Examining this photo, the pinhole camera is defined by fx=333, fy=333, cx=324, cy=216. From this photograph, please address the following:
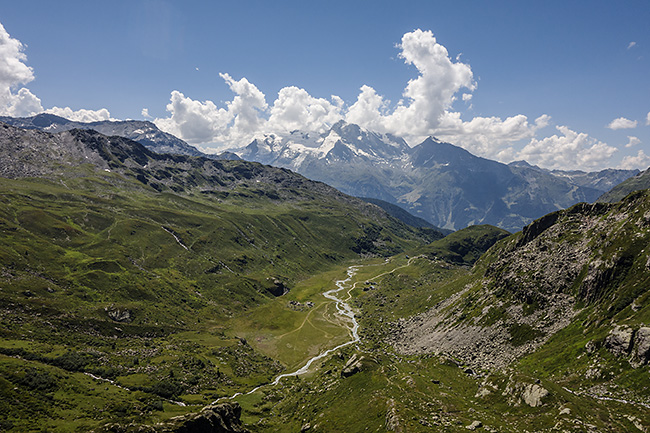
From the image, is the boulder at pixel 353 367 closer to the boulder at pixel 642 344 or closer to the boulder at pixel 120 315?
the boulder at pixel 642 344

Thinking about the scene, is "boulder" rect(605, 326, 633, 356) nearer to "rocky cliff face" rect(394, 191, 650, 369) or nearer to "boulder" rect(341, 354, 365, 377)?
"rocky cliff face" rect(394, 191, 650, 369)

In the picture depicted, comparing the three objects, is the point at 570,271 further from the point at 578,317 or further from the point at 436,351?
the point at 436,351

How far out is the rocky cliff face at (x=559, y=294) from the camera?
94.3 m

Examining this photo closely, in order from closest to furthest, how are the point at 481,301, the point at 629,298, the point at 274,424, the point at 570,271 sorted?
the point at 629,298 < the point at 274,424 < the point at 570,271 < the point at 481,301

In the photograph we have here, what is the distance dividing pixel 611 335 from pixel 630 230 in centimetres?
5239

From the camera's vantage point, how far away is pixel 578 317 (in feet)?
342

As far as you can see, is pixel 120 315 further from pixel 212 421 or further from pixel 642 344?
pixel 642 344

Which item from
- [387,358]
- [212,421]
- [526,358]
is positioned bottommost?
[387,358]

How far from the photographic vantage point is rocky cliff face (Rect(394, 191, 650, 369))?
94.3 metres

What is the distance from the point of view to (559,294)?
11794 centimetres

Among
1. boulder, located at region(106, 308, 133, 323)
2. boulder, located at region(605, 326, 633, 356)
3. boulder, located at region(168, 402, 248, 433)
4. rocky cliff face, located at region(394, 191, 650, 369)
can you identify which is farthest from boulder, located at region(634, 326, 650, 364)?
boulder, located at region(106, 308, 133, 323)

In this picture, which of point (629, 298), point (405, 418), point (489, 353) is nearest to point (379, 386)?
point (405, 418)

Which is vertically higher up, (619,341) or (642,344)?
(642,344)

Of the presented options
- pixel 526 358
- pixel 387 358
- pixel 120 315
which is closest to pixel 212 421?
pixel 387 358
